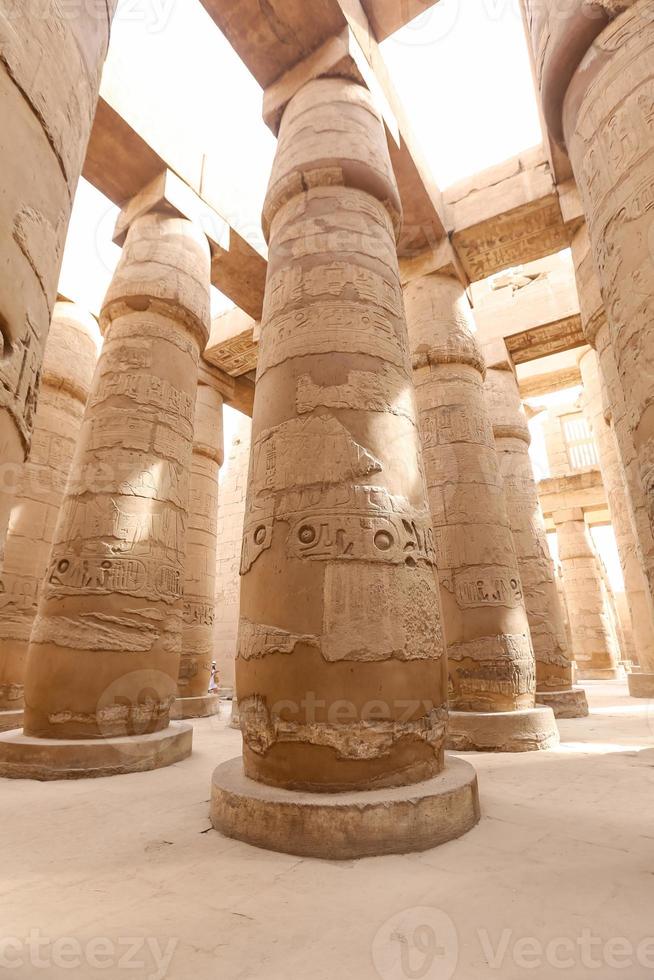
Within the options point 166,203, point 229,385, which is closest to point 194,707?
point 229,385

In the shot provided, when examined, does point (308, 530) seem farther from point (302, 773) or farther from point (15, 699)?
point (15, 699)

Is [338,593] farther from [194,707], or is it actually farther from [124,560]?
[194,707]

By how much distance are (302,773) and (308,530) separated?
121cm

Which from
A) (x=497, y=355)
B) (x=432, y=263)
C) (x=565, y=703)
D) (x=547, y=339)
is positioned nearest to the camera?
(x=565, y=703)

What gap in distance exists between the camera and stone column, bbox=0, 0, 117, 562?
1187mm

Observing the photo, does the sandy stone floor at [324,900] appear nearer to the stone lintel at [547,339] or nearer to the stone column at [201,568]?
the stone column at [201,568]

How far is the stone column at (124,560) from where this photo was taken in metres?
4.03

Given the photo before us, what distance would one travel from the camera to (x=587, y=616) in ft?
47.0

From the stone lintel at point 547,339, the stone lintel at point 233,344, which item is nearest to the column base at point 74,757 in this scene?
the stone lintel at point 233,344

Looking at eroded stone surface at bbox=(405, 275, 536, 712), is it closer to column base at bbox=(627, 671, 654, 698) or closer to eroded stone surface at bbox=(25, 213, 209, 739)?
eroded stone surface at bbox=(25, 213, 209, 739)

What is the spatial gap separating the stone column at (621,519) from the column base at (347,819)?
23.4ft

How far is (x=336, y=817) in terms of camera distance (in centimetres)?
222

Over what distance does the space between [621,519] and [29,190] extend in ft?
36.9

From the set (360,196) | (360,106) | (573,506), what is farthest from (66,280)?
(573,506)
